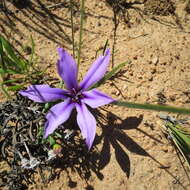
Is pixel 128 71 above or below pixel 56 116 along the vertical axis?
above

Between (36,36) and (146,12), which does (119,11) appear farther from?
(36,36)

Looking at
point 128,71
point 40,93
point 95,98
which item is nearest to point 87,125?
point 95,98

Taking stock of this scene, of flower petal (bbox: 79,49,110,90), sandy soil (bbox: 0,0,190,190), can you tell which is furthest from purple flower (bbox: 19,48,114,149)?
sandy soil (bbox: 0,0,190,190)

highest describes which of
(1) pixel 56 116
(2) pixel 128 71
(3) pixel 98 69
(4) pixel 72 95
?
(2) pixel 128 71

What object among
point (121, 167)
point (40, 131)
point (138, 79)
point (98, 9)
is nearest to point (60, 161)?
point (40, 131)

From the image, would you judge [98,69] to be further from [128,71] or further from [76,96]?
[128,71]

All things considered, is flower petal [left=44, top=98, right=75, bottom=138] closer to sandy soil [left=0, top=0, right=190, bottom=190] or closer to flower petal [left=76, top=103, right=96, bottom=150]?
flower petal [left=76, top=103, right=96, bottom=150]

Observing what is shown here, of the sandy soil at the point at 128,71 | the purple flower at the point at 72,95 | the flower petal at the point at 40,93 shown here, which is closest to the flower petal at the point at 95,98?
the purple flower at the point at 72,95

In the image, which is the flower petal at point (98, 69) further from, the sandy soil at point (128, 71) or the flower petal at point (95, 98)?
the sandy soil at point (128, 71)
